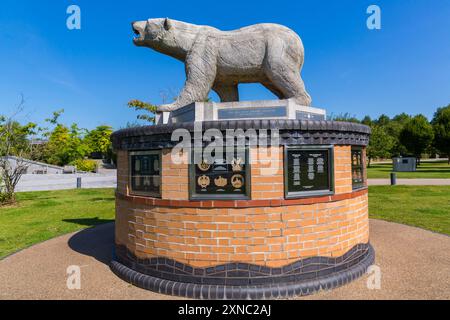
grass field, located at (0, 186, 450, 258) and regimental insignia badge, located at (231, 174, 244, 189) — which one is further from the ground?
regimental insignia badge, located at (231, 174, 244, 189)

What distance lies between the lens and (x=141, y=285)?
470cm

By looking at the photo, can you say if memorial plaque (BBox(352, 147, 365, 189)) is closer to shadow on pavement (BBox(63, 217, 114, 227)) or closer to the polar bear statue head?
the polar bear statue head

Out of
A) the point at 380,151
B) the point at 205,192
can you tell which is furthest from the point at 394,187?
the point at 380,151

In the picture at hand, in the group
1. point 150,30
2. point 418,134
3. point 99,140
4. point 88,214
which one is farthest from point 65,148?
point 418,134

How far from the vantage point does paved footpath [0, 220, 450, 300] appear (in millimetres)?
4383

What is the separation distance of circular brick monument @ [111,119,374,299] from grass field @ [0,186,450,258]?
4.70 m

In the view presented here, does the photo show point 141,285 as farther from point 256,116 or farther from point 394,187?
point 394,187

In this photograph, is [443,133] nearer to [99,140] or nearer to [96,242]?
[96,242]

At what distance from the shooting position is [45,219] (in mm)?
10961

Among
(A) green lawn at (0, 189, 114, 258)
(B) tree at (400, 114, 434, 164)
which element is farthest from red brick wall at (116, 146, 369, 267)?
(B) tree at (400, 114, 434, 164)

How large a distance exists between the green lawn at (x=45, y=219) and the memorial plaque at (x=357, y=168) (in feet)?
25.5

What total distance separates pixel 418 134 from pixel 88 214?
48.9 m

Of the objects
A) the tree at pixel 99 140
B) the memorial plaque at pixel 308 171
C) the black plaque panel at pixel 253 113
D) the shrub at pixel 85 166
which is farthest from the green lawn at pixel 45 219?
the tree at pixel 99 140
